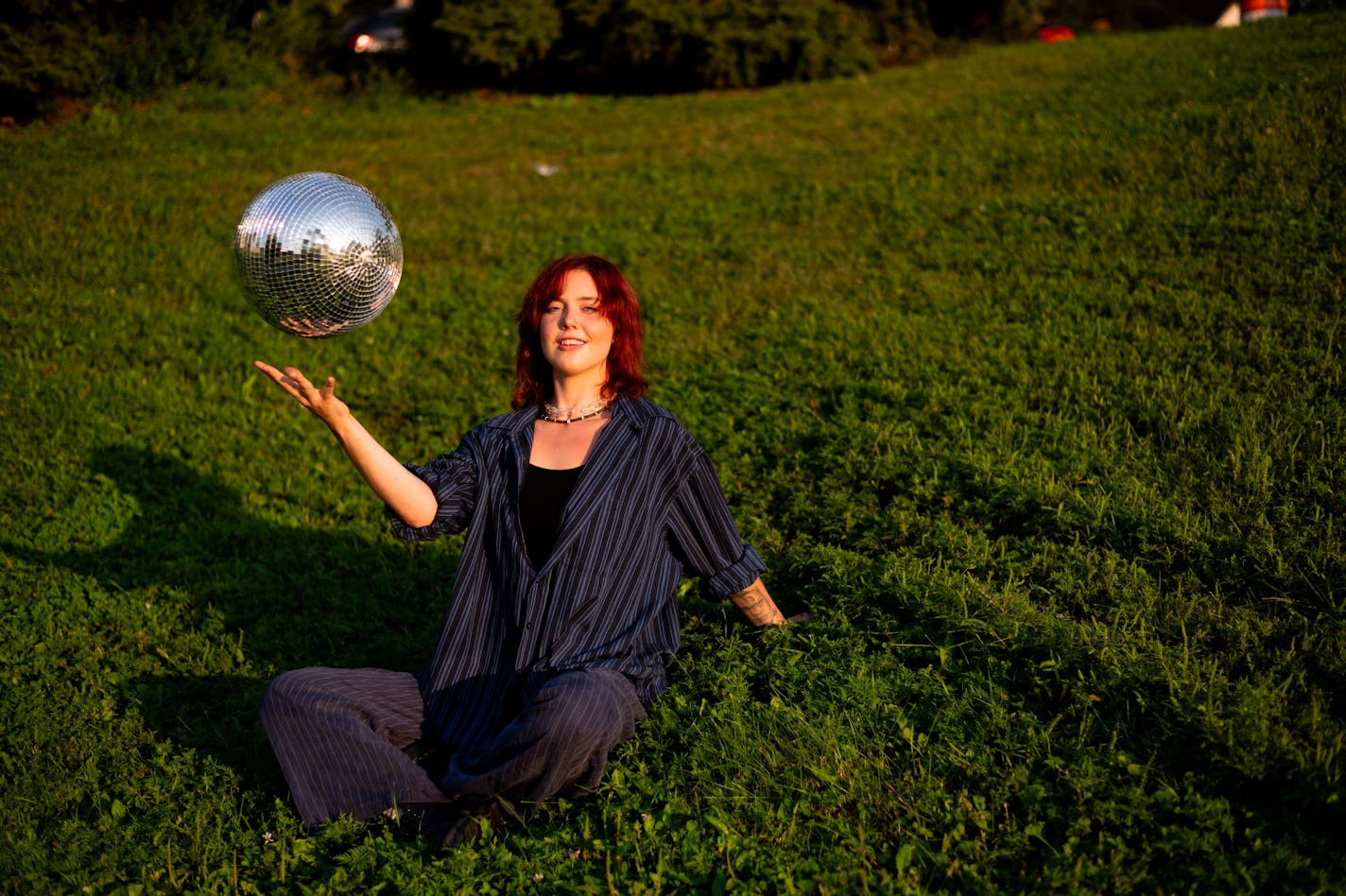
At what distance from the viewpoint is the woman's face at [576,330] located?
13.0 feet

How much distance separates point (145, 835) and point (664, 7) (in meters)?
15.3

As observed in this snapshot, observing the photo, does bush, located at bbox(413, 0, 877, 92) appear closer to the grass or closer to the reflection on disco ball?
the grass

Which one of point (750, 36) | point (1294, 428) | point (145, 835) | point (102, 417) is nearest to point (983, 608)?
point (1294, 428)

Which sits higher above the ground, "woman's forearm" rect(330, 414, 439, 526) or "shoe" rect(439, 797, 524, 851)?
"woman's forearm" rect(330, 414, 439, 526)

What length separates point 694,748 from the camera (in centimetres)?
369

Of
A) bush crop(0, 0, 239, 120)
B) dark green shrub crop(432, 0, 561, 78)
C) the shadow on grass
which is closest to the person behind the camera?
the shadow on grass

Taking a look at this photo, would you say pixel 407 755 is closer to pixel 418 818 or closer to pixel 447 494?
pixel 418 818

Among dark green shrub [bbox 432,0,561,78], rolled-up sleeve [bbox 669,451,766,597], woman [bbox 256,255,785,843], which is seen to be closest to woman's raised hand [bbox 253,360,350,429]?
woman [bbox 256,255,785,843]

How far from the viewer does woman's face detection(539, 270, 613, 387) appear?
3959mm

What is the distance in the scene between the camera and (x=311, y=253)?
359 cm

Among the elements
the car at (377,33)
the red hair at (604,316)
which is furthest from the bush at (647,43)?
the red hair at (604,316)

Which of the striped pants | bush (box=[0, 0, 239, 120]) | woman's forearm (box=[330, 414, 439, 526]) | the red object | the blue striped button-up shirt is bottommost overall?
the striped pants

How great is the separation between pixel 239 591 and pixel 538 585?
2592 mm

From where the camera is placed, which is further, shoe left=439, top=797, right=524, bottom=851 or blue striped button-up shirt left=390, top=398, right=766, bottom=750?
blue striped button-up shirt left=390, top=398, right=766, bottom=750
